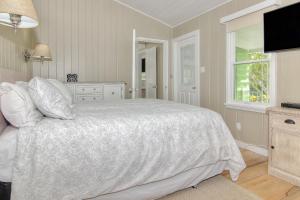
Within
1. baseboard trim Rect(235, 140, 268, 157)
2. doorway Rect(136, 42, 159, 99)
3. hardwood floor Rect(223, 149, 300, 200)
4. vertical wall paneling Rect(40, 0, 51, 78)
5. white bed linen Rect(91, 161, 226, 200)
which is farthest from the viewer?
doorway Rect(136, 42, 159, 99)

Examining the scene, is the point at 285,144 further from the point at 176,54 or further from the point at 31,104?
the point at 176,54

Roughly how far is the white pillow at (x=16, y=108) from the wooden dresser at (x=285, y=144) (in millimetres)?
2294

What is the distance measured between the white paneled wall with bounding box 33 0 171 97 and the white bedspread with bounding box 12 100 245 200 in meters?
2.89

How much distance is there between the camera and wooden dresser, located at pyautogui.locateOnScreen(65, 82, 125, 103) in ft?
12.5

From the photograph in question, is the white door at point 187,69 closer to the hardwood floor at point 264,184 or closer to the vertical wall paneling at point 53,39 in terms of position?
the hardwood floor at point 264,184

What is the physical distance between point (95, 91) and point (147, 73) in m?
2.10

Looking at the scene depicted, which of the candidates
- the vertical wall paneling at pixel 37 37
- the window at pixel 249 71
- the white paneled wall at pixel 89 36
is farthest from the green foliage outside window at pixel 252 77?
the vertical wall paneling at pixel 37 37

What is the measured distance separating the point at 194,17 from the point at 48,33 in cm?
293

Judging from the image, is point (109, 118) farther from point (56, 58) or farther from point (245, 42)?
point (56, 58)

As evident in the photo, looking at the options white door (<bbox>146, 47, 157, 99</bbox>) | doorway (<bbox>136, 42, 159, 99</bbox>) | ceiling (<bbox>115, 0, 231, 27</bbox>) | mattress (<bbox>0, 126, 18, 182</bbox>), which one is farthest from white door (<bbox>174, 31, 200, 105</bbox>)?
mattress (<bbox>0, 126, 18, 182</bbox>)

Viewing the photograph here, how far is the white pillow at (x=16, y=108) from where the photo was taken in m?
1.37

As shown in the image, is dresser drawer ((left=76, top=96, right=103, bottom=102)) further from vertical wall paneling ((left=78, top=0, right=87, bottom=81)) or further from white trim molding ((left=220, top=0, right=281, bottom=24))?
white trim molding ((left=220, top=0, right=281, bottom=24))

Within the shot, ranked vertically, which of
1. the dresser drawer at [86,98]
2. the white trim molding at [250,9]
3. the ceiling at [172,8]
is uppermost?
the ceiling at [172,8]

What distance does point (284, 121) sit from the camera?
2.16 metres
